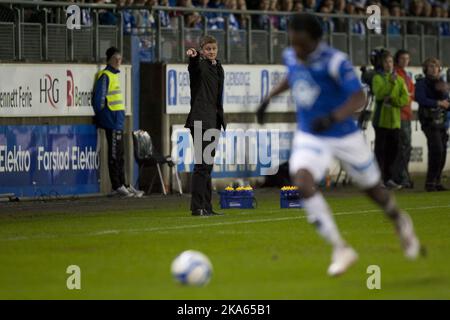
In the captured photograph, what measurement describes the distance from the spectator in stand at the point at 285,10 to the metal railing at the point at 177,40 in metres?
0.29

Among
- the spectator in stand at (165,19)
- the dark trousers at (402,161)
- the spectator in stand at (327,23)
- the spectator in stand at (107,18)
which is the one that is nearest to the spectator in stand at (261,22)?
the spectator in stand at (327,23)

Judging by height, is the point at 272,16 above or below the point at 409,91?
above

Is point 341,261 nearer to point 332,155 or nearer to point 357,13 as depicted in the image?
point 332,155

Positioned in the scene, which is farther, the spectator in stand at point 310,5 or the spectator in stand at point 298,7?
the spectator in stand at point 310,5

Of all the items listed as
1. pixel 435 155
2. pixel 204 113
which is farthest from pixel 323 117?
pixel 435 155

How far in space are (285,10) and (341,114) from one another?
16937mm

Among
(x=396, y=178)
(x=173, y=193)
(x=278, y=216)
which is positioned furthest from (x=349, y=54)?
(x=278, y=216)

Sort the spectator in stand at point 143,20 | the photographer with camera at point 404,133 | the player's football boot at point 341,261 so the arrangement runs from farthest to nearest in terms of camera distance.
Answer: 1. the photographer with camera at point 404,133
2. the spectator in stand at point 143,20
3. the player's football boot at point 341,261

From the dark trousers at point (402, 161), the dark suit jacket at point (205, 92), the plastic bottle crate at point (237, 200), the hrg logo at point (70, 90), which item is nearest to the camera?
the dark suit jacket at point (205, 92)

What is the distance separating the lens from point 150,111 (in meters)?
24.4

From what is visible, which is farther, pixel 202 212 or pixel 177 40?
pixel 177 40

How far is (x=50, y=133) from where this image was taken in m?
22.1

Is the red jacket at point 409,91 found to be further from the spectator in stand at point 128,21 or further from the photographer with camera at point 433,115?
the spectator in stand at point 128,21

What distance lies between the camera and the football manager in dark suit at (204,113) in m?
17.8
